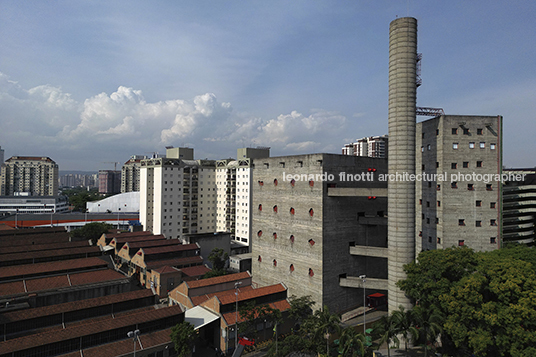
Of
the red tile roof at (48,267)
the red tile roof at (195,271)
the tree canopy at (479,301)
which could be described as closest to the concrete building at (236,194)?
the red tile roof at (195,271)

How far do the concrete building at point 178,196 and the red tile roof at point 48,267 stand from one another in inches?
1376

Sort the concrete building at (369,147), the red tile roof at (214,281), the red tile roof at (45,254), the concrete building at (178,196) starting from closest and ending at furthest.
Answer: the red tile roof at (214,281)
the red tile roof at (45,254)
the concrete building at (178,196)
the concrete building at (369,147)

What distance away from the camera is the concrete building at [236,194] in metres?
99.1

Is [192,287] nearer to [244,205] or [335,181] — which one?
[335,181]

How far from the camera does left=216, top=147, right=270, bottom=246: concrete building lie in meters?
99.1

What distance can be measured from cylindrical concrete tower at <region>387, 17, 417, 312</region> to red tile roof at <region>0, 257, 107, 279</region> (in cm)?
5342

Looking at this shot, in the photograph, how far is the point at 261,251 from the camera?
62500 mm

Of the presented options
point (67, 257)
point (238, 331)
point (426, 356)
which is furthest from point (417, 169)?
point (67, 257)

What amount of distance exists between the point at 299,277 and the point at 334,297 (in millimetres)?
6441

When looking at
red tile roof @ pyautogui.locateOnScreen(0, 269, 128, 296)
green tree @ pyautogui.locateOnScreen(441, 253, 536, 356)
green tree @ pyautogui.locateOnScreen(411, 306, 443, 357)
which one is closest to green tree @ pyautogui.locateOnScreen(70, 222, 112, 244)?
red tile roof @ pyautogui.locateOnScreen(0, 269, 128, 296)

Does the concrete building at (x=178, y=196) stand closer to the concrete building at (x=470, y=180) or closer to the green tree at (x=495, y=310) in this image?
the concrete building at (x=470, y=180)

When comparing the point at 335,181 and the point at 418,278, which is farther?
the point at 335,181

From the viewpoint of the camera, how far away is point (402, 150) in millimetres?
46594

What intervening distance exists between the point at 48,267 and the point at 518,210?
10535 cm
